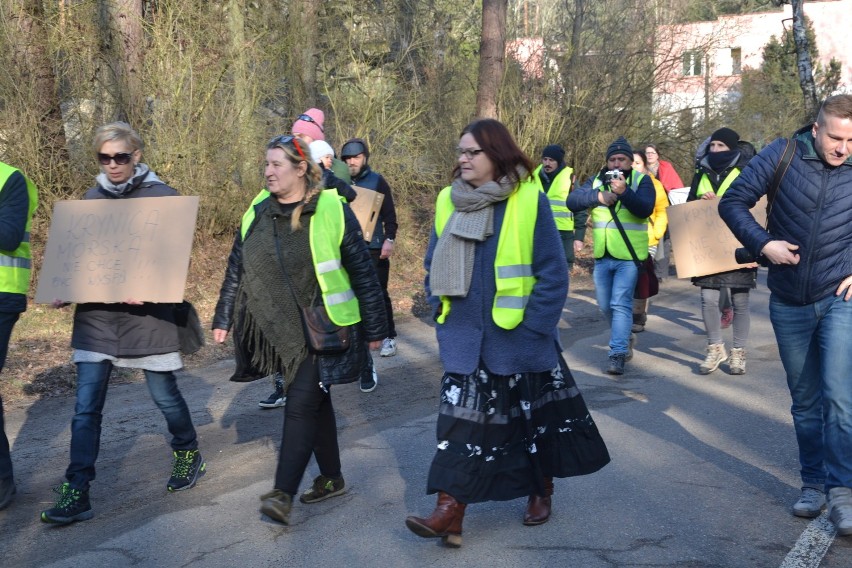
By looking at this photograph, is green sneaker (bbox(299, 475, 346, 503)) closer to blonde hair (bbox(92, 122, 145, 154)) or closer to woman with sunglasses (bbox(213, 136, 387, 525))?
woman with sunglasses (bbox(213, 136, 387, 525))

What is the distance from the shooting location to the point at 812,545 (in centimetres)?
452

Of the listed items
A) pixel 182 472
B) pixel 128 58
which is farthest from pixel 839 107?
pixel 128 58

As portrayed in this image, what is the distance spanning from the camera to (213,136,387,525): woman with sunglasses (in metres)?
4.82

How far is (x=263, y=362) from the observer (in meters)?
4.99

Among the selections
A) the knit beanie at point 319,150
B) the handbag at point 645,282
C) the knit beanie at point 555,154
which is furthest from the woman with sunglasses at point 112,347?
the knit beanie at point 555,154

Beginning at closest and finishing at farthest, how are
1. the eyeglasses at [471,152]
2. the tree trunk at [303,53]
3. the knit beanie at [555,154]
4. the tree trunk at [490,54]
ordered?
1. the eyeglasses at [471,152]
2. the knit beanie at [555,154]
3. the tree trunk at [303,53]
4. the tree trunk at [490,54]

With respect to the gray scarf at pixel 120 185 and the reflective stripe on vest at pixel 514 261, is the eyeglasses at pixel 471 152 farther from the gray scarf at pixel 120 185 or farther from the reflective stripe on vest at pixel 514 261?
the gray scarf at pixel 120 185

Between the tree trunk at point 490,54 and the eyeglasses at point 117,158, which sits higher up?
the tree trunk at point 490,54

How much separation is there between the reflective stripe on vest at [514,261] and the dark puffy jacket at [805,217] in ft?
3.45

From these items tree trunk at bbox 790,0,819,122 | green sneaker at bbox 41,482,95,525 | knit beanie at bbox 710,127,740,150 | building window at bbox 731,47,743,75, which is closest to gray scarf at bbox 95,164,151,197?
green sneaker at bbox 41,482,95,525

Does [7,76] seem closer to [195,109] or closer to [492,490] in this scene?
[195,109]

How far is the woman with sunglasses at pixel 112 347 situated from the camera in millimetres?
5062

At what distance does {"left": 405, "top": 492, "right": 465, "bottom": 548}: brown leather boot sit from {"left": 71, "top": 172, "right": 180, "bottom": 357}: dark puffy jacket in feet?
5.67

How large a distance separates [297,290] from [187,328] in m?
0.93
